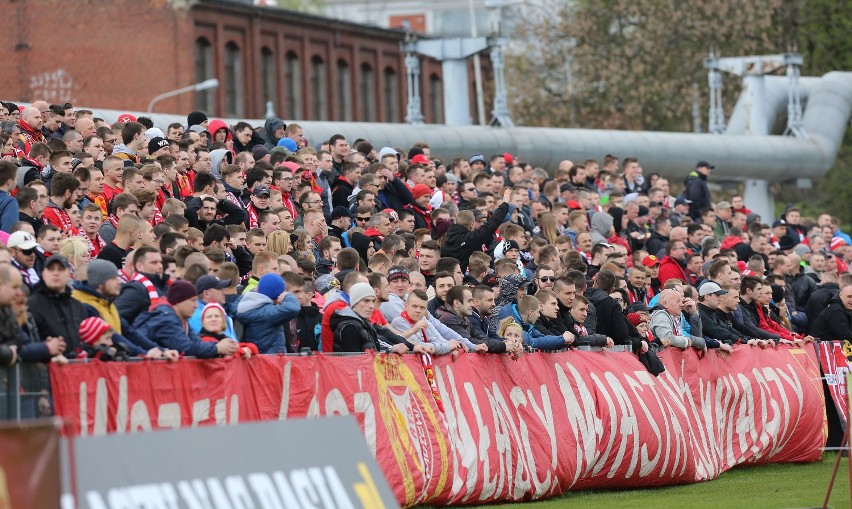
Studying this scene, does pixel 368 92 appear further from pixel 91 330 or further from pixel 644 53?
pixel 91 330

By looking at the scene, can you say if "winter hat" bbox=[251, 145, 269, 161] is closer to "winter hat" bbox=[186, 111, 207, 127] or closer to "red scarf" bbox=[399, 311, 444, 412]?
"winter hat" bbox=[186, 111, 207, 127]

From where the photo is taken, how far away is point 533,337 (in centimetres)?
1723

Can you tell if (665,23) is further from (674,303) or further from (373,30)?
(674,303)

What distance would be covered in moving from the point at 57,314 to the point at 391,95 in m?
63.5

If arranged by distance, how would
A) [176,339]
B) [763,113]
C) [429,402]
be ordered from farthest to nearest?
1. [763,113]
2. [429,402]
3. [176,339]

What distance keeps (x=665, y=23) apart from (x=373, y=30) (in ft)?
57.6

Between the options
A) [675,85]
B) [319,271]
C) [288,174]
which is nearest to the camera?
[319,271]

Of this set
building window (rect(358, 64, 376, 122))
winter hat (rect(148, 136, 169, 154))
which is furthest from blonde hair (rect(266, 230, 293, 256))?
building window (rect(358, 64, 376, 122))

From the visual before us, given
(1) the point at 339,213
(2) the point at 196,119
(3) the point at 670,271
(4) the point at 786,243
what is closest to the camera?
(1) the point at 339,213

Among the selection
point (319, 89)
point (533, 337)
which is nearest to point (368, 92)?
point (319, 89)

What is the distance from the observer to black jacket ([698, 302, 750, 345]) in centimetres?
2089

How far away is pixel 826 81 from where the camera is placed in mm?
45344

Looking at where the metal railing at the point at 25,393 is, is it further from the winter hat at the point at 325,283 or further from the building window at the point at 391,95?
the building window at the point at 391,95

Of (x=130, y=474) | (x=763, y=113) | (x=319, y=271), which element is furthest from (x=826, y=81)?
(x=130, y=474)
